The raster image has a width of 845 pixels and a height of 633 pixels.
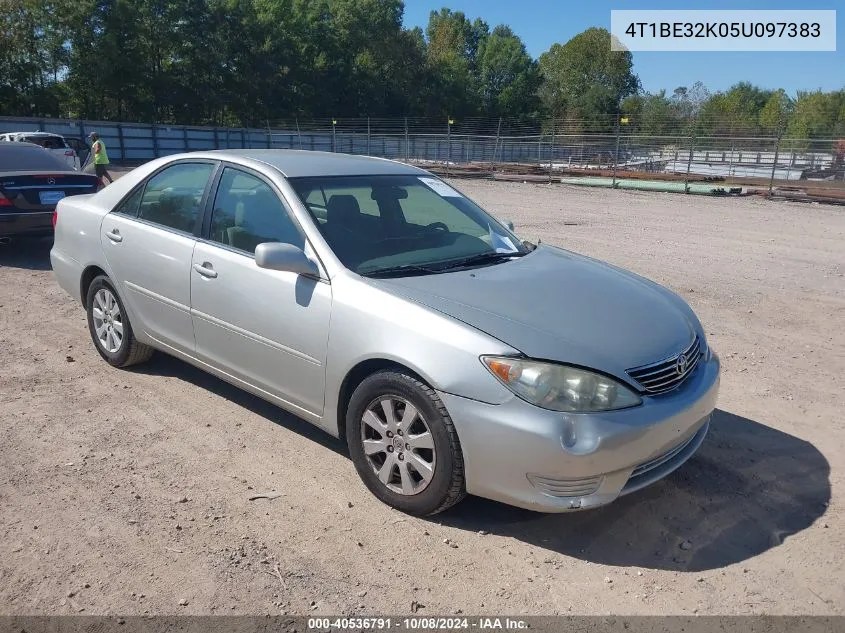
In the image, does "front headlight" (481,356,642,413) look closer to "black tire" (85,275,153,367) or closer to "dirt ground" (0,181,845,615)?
"dirt ground" (0,181,845,615)

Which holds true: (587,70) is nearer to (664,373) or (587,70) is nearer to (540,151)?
(540,151)

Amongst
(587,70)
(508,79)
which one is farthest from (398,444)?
Answer: (587,70)

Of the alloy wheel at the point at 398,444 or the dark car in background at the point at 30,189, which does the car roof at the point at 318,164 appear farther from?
the dark car in background at the point at 30,189

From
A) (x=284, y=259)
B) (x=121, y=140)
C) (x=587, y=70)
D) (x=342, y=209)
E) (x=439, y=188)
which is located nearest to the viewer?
(x=284, y=259)

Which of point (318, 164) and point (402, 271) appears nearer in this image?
point (402, 271)

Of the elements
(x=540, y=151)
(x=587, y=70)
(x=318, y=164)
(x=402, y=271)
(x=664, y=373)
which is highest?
(x=587, y=70)

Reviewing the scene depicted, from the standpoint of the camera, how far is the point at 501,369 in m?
3.02

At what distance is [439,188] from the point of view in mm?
4793

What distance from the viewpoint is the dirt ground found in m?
2.86

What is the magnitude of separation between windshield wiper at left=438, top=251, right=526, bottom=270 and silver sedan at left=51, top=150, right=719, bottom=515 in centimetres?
2

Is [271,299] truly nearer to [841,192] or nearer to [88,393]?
[88,393]

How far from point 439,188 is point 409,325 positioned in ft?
5.87

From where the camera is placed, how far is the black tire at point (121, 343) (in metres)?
5.03

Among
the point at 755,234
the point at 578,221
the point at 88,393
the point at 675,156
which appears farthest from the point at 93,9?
the point at 88,393
